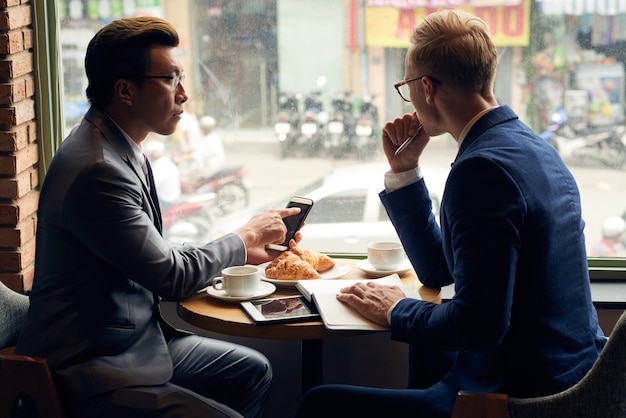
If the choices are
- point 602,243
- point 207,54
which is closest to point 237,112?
point 207,54

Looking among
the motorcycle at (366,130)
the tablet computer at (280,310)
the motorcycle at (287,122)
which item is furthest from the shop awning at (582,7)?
the tablet computer at (280,310)

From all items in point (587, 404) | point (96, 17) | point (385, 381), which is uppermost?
point (96, 17)

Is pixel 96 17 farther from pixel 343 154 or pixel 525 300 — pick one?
pixel 525 300

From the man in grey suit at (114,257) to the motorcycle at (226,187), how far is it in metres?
0.84

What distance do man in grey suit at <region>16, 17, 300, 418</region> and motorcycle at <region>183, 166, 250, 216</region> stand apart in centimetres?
84

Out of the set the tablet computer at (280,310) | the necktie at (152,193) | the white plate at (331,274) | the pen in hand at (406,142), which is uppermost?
the pen in hand at (406,142)

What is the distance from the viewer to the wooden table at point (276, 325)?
2016mm

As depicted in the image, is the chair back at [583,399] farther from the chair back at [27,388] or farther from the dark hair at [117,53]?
the dark hair at [117,53]

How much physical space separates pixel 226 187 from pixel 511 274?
1.56 metres

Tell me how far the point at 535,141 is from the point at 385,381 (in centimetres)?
134

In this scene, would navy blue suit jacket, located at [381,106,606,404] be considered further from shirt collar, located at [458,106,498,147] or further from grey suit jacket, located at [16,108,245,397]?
grey suit jacket, located at [16,108,245,397]

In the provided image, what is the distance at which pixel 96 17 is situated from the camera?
9.87 ft

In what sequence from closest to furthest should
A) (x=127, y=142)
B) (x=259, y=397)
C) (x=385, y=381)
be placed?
(x=127, y=142) → (x=259, y=397) → (x=385, y=381)

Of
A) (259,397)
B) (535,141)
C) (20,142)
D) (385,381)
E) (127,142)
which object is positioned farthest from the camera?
(385,381)
